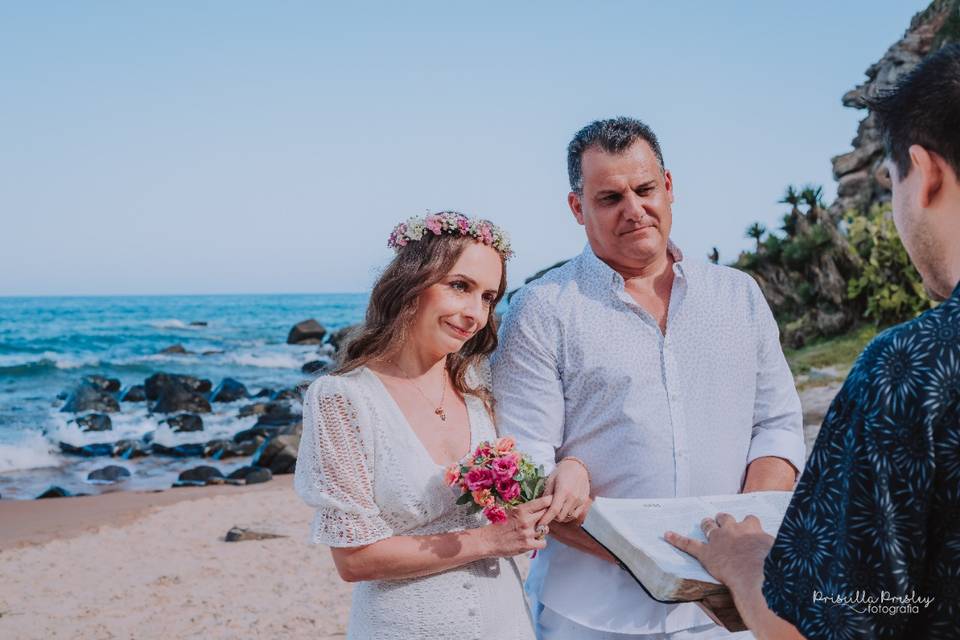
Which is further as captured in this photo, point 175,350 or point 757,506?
point 175,350

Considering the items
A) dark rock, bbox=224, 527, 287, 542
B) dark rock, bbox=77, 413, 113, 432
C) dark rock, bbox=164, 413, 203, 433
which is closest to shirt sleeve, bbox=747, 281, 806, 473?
dark rock, bbox=224, 527, 287, 542

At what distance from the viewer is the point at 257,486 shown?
13.4 meters

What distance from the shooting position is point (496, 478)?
2.54 metres

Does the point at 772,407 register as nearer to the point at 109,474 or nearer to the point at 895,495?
the point at 895,495

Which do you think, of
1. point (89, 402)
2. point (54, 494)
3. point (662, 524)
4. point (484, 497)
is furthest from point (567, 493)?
point (89, 402)

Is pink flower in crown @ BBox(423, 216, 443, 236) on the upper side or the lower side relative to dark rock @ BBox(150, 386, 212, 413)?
upper

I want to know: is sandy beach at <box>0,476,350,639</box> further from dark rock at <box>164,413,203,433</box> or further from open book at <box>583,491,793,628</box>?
dark rock at <box>164,413,203,433</box>

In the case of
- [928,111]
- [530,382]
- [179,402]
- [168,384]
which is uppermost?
[928,111]

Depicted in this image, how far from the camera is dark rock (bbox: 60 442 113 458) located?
16.3 meters

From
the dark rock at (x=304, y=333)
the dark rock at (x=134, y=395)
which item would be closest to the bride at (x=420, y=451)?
the dark rock at (x=134, y=395)

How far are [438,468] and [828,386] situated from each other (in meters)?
11.2

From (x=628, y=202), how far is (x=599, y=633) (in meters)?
1.46

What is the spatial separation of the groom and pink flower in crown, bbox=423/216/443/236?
39 centimetres

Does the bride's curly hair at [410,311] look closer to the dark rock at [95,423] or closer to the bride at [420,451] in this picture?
the bride at [420,451]
